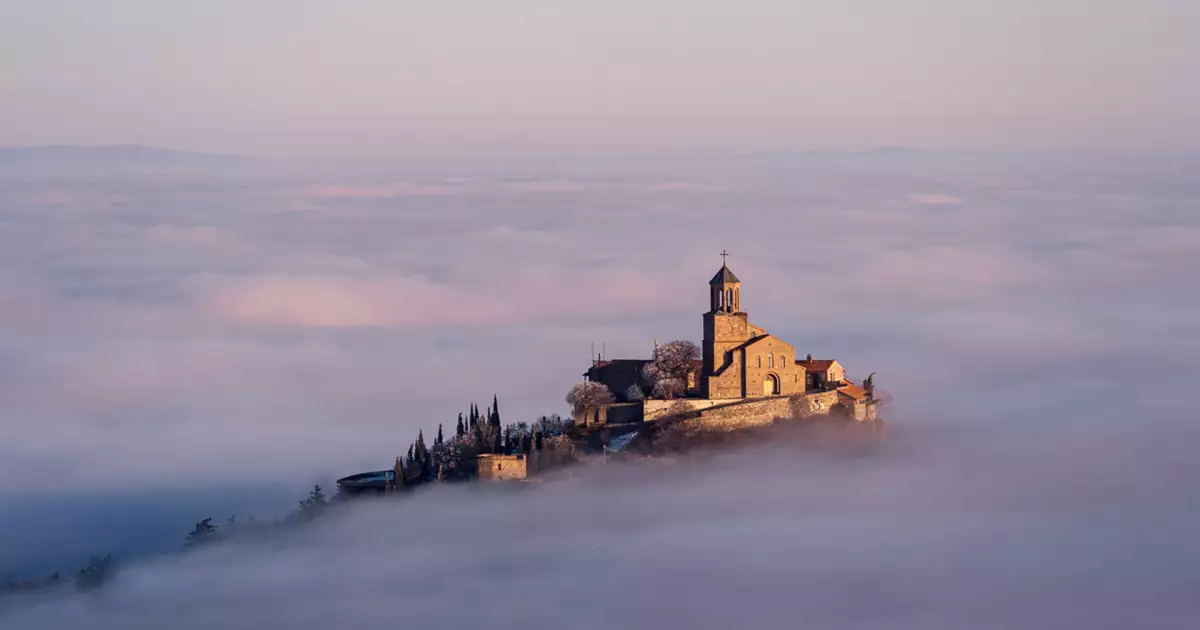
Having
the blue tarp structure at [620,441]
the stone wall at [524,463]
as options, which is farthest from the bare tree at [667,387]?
the stone wall at [524,463]

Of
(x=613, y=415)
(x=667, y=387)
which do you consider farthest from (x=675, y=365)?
(x=613, y=415)

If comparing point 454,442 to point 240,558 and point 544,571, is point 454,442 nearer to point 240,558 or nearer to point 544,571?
point 544,571

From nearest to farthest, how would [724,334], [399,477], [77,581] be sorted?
[724,334]
[399,477]
[77,581]

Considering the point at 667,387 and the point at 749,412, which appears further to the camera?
the point at 667,387

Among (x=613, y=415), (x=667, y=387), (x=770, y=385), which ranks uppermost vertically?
(x=667, y=387)

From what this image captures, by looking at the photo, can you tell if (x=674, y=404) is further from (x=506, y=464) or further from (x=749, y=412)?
(x=506, y=464)

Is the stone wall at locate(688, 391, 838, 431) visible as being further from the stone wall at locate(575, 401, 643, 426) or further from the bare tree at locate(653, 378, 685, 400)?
the stone wall at locate(575, 401, 643, 426)

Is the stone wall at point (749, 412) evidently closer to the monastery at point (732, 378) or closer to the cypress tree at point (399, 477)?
the monastery at point (732, 378)

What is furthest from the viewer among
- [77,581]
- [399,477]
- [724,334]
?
[77,581]

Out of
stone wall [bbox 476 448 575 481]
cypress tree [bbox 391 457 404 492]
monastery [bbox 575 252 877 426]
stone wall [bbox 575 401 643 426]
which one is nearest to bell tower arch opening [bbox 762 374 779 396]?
monastery [bbox 575 252 877 426]
